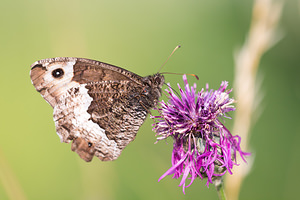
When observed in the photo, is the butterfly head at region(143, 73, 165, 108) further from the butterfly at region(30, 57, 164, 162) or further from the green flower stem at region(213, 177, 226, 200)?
the green flower stem at region(213, 177, 226, 200)

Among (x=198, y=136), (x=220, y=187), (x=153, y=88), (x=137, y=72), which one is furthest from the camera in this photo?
(x=137, y=72)

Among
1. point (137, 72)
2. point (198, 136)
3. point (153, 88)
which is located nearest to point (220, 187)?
point (198, 136)

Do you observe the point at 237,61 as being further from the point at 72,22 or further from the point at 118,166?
the point at 118,166

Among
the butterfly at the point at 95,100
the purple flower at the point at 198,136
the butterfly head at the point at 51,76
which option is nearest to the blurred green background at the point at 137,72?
the butterfly at the point at 95,100

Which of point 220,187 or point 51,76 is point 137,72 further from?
point 220,187

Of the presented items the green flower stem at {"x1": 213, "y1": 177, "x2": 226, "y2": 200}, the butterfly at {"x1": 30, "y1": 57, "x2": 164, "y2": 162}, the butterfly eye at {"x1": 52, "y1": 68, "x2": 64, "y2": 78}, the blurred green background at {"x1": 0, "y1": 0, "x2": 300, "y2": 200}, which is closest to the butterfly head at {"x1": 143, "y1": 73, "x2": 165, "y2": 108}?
the butterfly at {"x1": 30, "y1": 57, "x2": 164, "y2": 162}

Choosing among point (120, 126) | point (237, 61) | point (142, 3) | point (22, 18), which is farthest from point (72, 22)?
point (142, 3)
